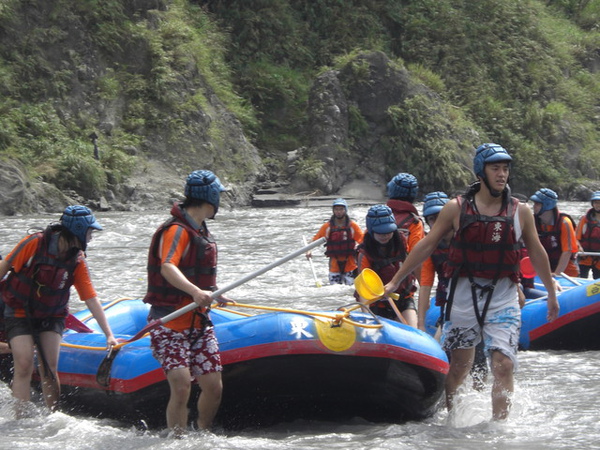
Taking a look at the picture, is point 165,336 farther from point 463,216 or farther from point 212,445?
point 463,216

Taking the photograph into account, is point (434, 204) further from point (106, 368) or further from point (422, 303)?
point (106, 368)

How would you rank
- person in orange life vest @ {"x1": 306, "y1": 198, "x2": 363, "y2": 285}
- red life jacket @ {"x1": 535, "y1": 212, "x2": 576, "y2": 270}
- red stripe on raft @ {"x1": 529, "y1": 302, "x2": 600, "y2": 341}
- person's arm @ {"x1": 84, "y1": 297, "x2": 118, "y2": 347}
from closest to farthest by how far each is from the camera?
person's arm @ {"x1": 84, "y1": 297, "x2": 118, "y2": 347}, red stripe on raft @ {"x1": 529, "y1": 302, "x2": 600, "y2": 341}, red life jacket @ {"x1": 535, "y1": 212, "x2": 576, "y2": 270}, person in orange life vest @ {"x1": 306, "y1": 198, "x2": 363, "y2": 285}

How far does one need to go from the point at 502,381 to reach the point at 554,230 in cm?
446

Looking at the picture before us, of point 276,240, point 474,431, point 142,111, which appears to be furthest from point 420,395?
point 142,111

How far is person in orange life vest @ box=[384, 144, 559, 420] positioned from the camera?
4.89 metres

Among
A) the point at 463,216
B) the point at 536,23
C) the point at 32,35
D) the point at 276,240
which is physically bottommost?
the point at 276,240

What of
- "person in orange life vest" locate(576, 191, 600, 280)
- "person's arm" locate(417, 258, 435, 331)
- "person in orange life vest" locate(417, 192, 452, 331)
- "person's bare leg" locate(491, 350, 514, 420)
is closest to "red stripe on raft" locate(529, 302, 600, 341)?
"person in orange life vest" locate(417, 192, 452, 331)

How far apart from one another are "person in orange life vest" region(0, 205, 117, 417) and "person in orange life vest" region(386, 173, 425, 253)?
2405 millimetres

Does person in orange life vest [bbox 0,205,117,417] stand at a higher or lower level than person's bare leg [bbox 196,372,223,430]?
higher

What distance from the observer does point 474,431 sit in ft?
17.3

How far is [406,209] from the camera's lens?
698 centimetres

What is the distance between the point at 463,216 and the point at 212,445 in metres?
1.89

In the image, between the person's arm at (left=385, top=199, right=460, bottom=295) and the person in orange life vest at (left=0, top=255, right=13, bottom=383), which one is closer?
the person's arm at (left=385, top=199, right=460, bottom=295)

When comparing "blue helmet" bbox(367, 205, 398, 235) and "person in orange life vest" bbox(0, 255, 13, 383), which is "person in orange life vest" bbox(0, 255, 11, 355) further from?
"blue helmet" bbox(367, 205, 398, 235)
